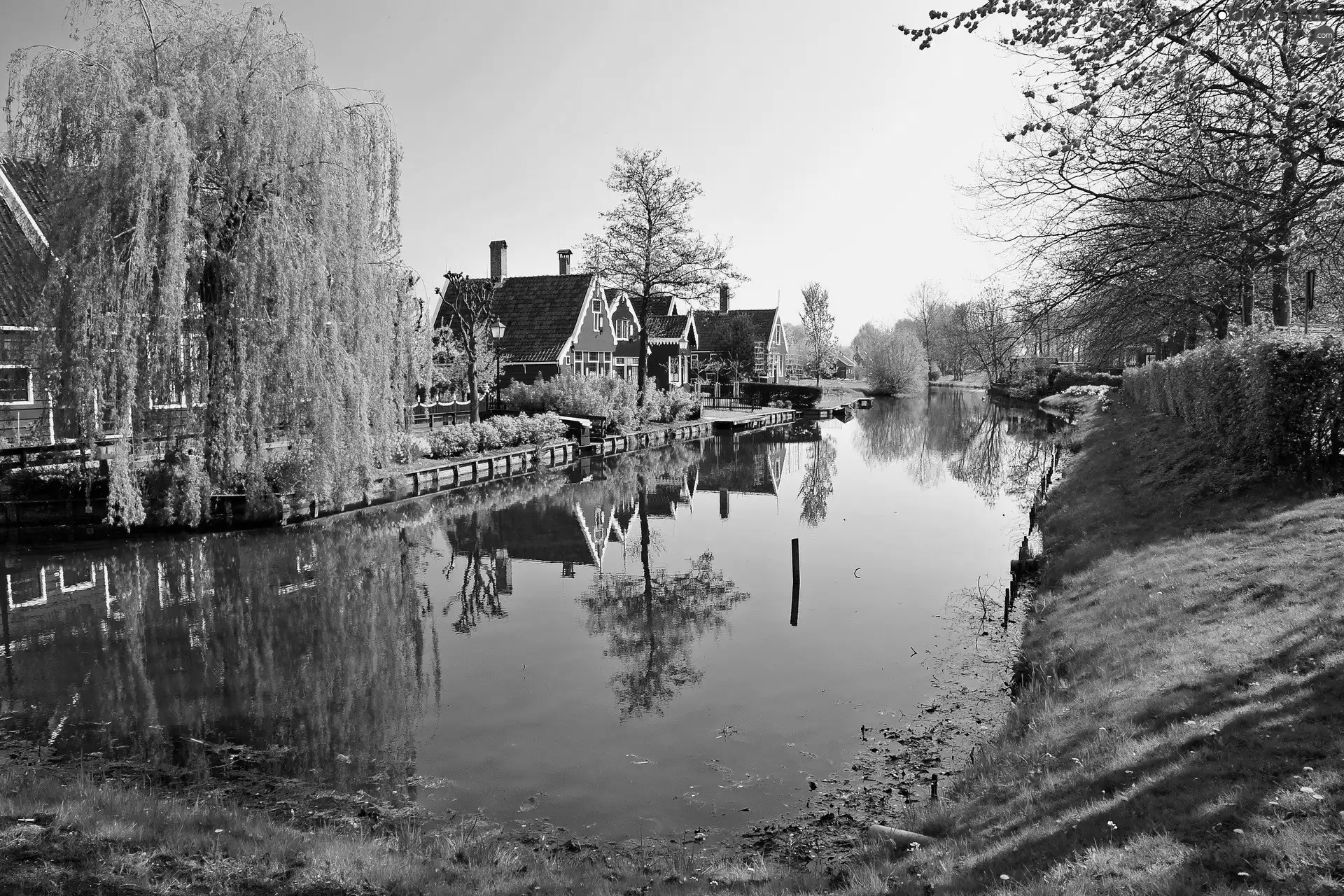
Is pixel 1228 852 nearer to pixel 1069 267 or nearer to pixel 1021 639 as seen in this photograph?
pixel 1021 639

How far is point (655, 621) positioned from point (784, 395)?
49.9 m

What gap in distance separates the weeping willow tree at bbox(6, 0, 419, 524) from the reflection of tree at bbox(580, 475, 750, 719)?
698 centimetres

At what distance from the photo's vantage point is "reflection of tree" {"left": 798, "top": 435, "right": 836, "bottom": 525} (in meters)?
21.5

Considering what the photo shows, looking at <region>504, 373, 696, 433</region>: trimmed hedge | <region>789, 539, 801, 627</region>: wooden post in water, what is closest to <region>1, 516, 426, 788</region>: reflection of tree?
<region>789, 539, 801, 627</region>: wooden post in water

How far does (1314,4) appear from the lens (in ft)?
19.5

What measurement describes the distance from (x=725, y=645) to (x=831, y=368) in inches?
3062

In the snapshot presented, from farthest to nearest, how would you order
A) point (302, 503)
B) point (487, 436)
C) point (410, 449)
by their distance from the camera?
point (487, 436) → point (410, 449) → point (302, 503)

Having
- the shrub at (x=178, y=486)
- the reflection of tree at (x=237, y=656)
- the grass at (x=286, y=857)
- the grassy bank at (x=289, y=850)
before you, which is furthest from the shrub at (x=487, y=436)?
the grass at (x=286, y=857)

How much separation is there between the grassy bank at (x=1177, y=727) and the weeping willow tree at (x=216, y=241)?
45.0ft

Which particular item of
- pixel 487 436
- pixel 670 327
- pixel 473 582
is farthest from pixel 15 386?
pixel 670 327

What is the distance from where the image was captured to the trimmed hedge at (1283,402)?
11148 millimetres

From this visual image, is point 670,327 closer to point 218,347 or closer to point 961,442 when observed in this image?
point 961,442

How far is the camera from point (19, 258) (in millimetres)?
20703

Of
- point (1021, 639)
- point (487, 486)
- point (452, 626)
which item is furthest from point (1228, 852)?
point (487, 486)
